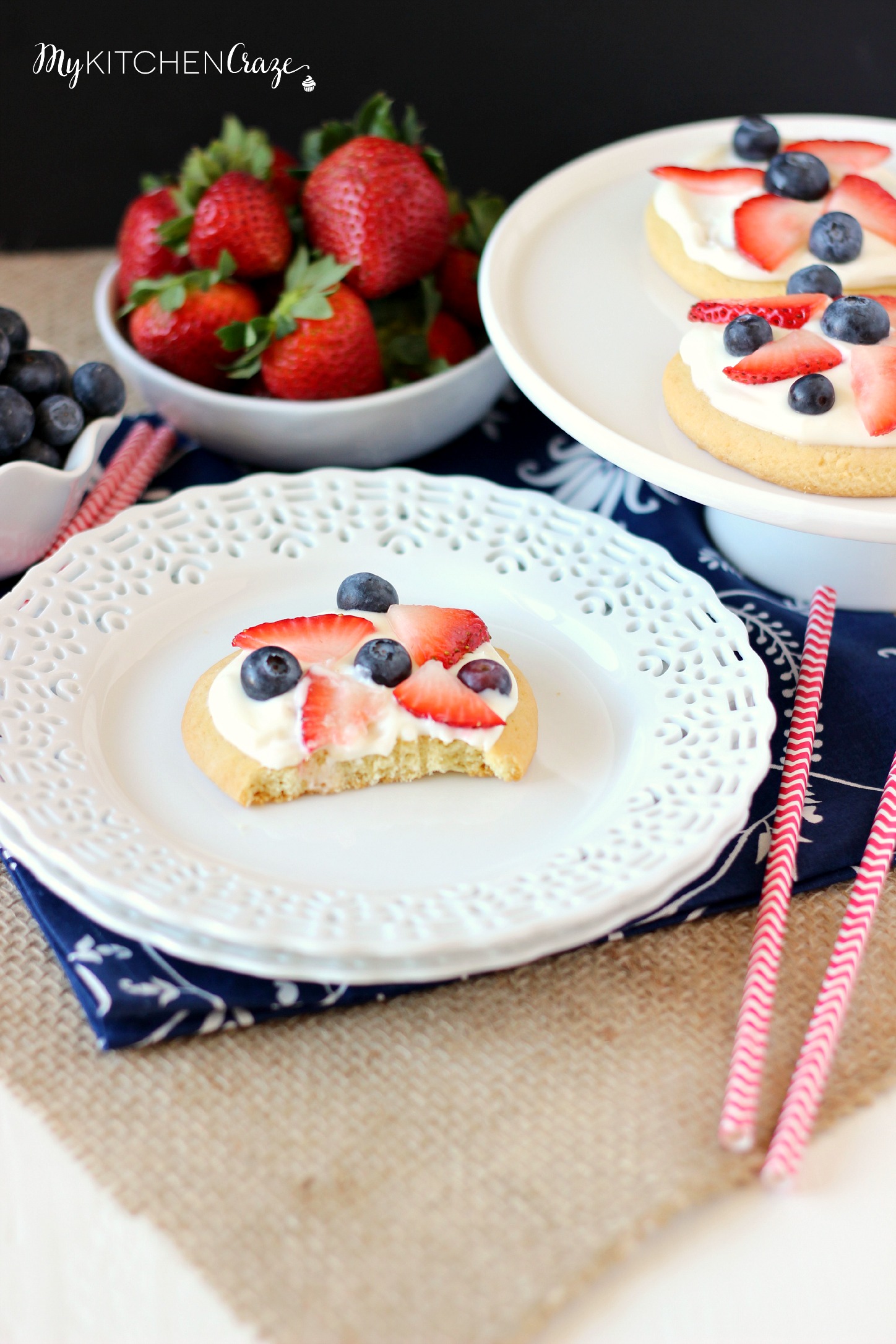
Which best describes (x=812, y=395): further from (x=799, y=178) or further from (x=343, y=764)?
(x=343, y=764)

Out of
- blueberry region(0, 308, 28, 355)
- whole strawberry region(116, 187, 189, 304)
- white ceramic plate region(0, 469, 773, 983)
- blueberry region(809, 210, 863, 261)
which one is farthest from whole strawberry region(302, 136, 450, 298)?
blueberry region(809, 210, 863, 261)

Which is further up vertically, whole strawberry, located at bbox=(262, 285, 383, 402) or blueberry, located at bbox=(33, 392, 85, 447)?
whole strawberry, located at bbox=(262, 285, 383, 402)

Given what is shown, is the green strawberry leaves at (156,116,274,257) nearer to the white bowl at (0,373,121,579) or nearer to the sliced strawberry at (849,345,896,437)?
the white bowl at (0,373,121,579)

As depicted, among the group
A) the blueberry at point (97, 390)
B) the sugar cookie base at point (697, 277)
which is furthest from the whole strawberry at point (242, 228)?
the sugar cookie base at point (697, 277)

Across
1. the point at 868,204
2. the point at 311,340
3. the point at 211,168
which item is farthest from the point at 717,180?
the point at 211,168

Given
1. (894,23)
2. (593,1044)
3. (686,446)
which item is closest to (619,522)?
(686,446)

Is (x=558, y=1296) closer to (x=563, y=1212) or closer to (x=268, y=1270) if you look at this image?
(x=563, y=1212)
